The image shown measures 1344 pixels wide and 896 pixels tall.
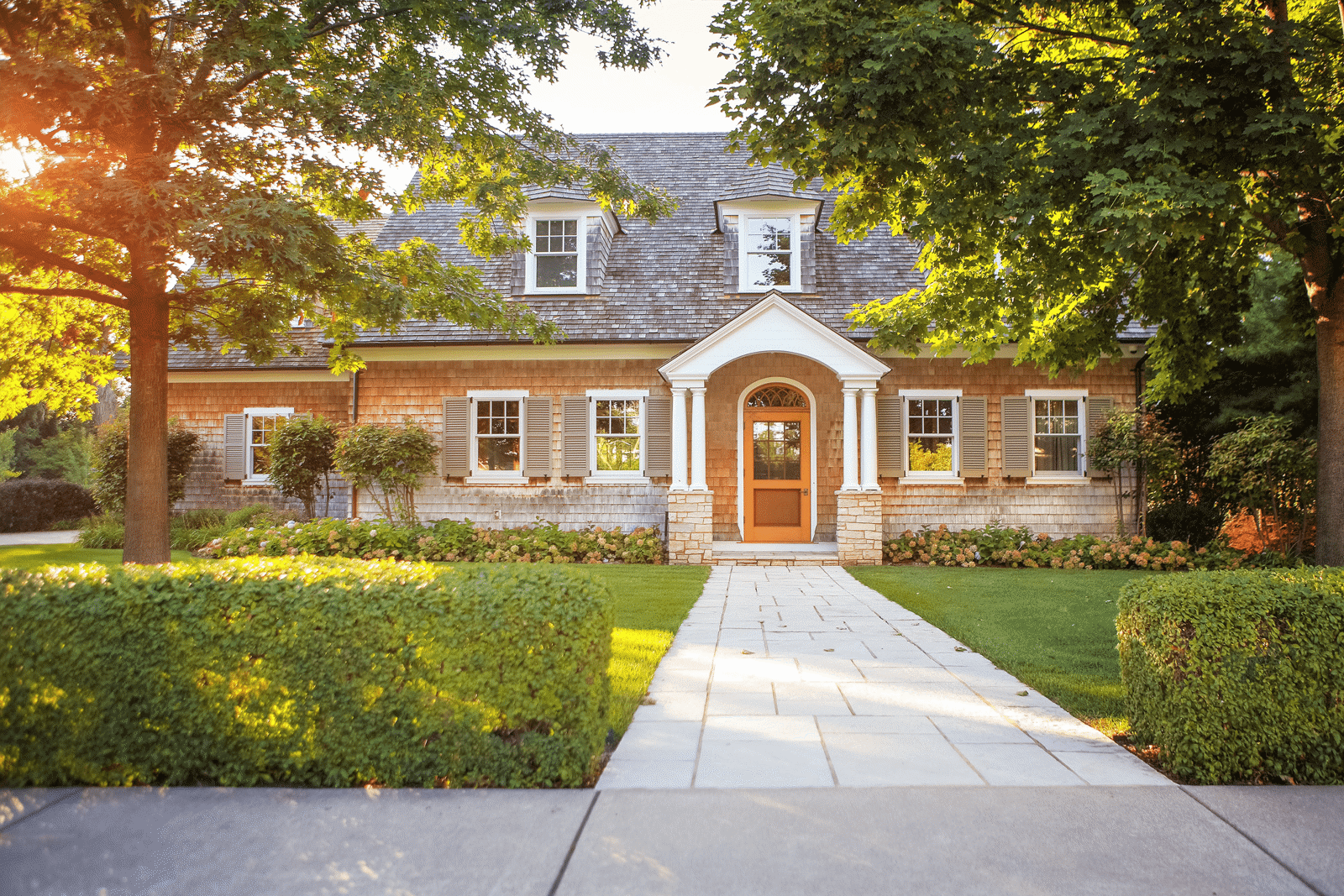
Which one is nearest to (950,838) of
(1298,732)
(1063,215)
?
(1298,732)

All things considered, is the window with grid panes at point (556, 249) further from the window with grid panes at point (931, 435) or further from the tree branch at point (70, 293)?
Result: the tree branch at point (70, 293)

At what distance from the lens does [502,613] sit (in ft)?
11.6

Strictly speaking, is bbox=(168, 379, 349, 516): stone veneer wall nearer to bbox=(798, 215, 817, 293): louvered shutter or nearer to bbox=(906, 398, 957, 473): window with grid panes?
bbox=(798, 215, 817, 293): louvered shutter

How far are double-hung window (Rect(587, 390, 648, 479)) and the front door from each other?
1982mm

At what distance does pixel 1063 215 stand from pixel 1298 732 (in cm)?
433

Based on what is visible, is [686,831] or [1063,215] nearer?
[686,831]

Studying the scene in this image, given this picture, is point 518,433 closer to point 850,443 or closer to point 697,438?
point 697,438

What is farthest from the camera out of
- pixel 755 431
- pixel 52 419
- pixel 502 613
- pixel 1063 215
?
pixel 52 419

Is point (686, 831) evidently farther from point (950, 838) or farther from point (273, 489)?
point (273, 489)

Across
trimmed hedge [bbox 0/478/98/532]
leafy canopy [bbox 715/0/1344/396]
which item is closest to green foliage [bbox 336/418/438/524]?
leafy canopy [bbox 715/0/1344/396]

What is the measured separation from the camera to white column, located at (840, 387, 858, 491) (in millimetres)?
12477

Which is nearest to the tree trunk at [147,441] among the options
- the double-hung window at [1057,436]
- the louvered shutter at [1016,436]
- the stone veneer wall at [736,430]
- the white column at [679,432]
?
the white column at [679,432]

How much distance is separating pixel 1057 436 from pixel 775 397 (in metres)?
5.16

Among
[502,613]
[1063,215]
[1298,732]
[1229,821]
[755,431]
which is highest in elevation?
[1063,215]
